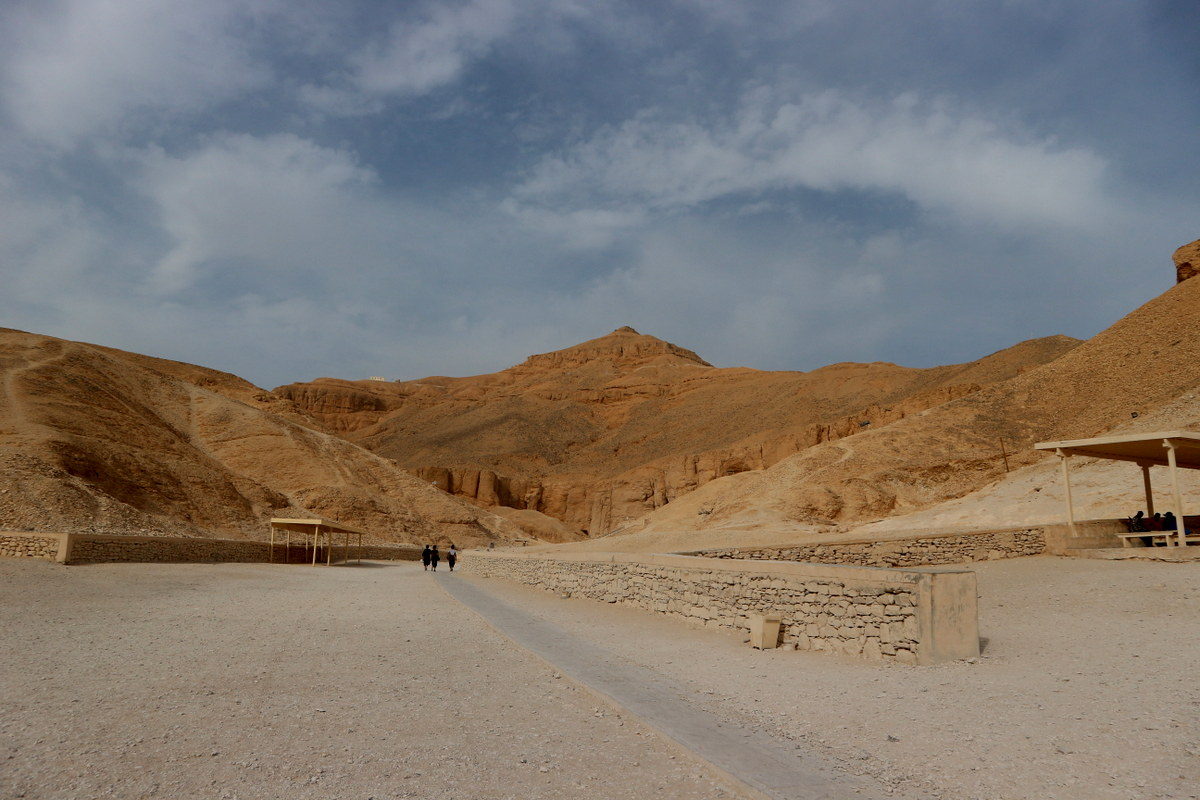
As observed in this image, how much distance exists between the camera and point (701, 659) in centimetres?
864

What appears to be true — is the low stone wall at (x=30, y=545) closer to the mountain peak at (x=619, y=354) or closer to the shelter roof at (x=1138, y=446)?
the shelter roof at (x=1138, y=446)

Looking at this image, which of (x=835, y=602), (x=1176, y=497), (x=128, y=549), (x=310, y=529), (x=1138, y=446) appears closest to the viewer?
(x=835, y=602)

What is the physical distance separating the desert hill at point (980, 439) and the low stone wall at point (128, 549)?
64.7 feet

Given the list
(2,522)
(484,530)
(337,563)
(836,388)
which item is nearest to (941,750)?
(2,522)

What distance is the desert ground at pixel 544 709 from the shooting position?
4.29 m

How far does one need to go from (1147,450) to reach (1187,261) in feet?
129

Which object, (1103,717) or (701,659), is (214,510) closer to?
(701,659)

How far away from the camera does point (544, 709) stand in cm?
609

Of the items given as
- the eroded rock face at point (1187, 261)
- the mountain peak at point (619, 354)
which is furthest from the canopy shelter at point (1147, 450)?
the mountain peak at point (619, 354)

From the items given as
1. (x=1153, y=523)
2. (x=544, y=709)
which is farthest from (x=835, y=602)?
(x=1153, y=523)

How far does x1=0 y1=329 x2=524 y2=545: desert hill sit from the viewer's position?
28.2 metres

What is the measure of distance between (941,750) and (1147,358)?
41.6 metres

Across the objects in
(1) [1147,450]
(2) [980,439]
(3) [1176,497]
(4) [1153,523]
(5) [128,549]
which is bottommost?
(5) [128,549]

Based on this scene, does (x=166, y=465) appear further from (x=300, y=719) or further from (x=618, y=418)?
(x=618, y=418)
